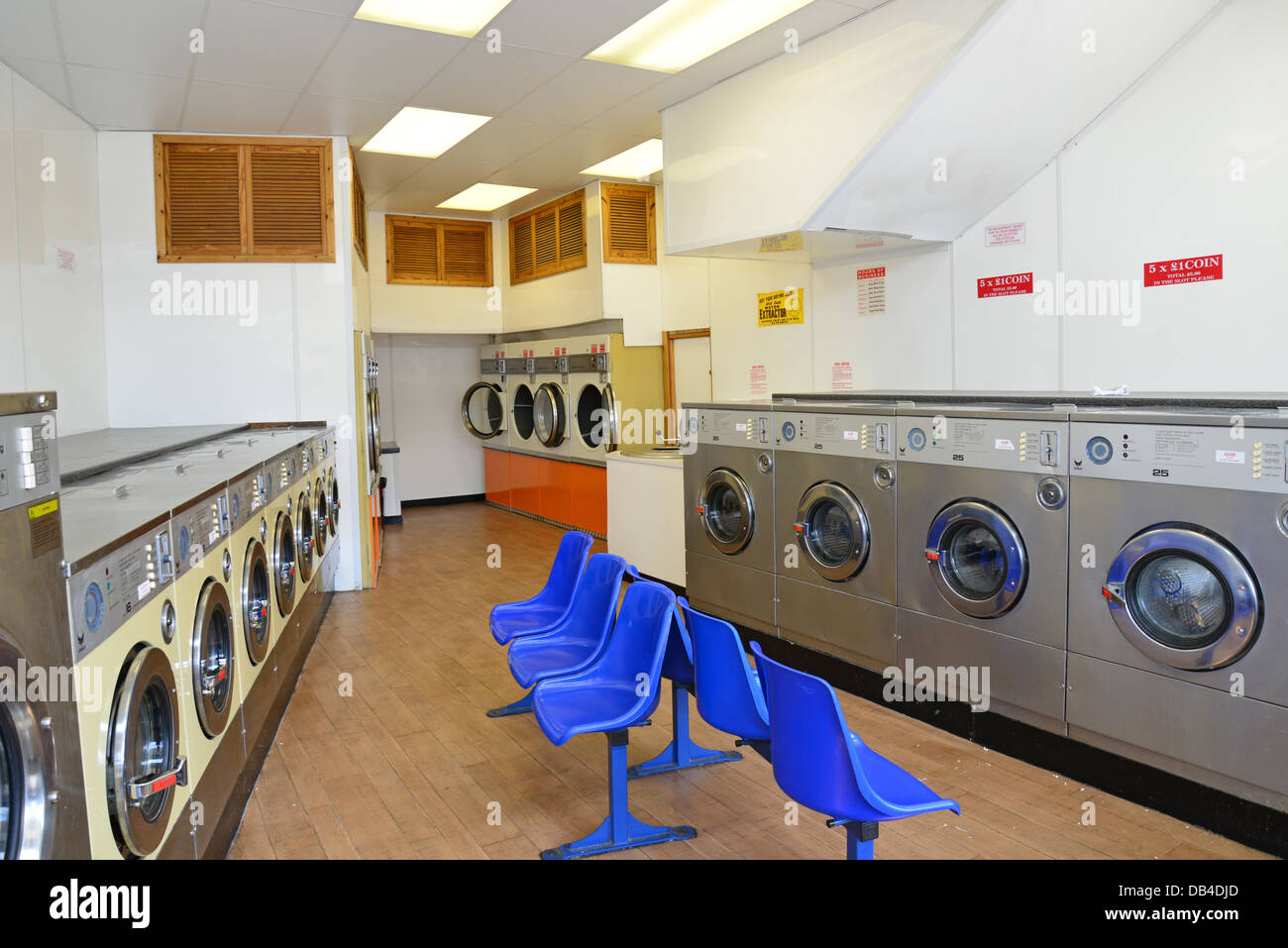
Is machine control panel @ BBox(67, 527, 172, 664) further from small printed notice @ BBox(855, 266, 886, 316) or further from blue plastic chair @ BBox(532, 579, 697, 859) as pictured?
small printed notice @ BBox(855, 266, 886, 316)

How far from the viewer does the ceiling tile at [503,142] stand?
6.14 meters

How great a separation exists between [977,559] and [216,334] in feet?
16.7

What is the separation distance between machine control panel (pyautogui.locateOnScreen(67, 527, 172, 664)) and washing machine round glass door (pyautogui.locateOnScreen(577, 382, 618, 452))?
5.73 metres

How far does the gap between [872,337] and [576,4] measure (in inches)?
94.8

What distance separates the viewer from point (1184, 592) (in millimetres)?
2936

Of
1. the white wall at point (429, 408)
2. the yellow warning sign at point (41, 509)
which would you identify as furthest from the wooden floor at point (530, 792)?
the white wall at point (429, 408)

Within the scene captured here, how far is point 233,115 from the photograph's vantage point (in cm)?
574

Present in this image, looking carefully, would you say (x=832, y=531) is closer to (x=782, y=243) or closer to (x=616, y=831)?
(x=782, y=243)

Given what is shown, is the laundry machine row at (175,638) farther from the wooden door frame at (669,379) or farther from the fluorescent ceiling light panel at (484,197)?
the fluorescent ceiling light panel at (484,197)

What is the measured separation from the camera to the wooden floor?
2939 millimetres

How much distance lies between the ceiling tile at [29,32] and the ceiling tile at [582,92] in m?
2.36

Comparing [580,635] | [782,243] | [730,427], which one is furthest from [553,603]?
[782,243]
